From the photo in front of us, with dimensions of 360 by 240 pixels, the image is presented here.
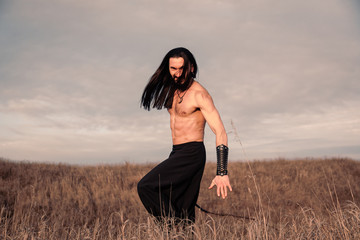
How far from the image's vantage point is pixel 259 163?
49.2 ft

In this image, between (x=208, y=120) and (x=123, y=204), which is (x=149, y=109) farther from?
(x=123, y=204)

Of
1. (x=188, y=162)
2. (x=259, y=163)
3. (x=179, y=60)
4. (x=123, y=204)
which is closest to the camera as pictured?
(x=188, y=162)

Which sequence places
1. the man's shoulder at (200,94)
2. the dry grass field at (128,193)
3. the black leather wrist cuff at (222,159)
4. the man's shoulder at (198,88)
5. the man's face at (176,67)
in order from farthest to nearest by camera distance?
the dry grass field at (128,193) → the man's face at (176,67) → the man's shoulder at (198,88) → the man's shoulder at (200,94) → the black leather wrist cuff at (222,159)

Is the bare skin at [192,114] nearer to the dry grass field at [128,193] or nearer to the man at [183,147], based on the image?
the man at [183,147]

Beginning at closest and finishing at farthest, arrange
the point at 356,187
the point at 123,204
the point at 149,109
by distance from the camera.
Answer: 1. the point at 149,109
2. the point at 123,204
3. the point at 356,187

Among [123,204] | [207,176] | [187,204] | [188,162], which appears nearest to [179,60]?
[188,162]

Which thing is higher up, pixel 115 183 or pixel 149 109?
pixel 149 109

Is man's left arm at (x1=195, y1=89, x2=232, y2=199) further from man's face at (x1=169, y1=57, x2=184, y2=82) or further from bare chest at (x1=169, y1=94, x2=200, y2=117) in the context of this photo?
man's face at (x1=169, y1=57, x2=184, y2=82)

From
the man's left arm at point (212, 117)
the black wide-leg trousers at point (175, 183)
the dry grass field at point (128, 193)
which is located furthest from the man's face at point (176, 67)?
Result: the dry grass field at point (128, 193)

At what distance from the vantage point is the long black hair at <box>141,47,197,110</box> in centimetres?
476

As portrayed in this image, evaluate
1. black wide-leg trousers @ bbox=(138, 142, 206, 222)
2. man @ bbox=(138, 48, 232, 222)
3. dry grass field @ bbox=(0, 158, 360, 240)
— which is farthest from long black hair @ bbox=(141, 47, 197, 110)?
dry grass field @ bbox=(0, 158, 360, 240)

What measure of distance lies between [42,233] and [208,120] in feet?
10.00

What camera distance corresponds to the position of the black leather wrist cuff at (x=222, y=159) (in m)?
4.04

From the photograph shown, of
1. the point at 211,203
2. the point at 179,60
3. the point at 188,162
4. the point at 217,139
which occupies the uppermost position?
the point at 179,60
